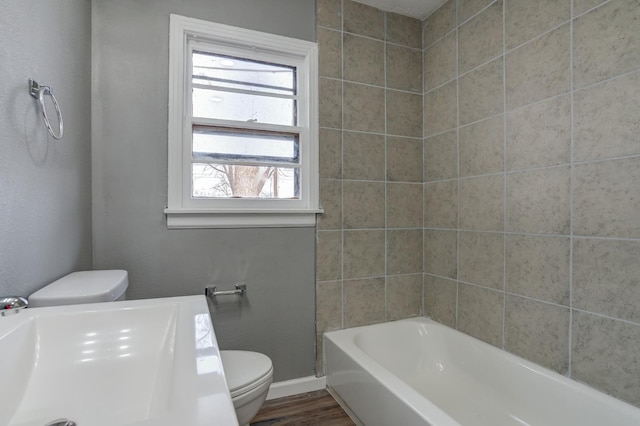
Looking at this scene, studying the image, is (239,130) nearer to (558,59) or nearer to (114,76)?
(114,76)

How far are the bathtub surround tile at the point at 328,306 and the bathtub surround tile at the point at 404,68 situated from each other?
147cm

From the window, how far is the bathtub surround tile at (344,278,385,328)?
1.80 feet

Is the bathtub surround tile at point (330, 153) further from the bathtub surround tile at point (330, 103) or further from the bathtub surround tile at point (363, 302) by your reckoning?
the bathtub surround tile at point (363, 302)

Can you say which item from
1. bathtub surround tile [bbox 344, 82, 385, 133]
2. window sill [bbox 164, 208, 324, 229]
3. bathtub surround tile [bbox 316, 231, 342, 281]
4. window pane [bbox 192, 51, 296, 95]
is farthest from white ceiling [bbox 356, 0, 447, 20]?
bathtub surround tile [bbox 316, 231, 342, 281]

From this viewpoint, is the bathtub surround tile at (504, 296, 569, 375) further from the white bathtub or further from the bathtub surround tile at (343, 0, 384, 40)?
the bathtub surround tile at (343, 0, 384, 40)

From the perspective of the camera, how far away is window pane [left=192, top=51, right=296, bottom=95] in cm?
187

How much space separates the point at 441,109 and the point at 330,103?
0.79 m

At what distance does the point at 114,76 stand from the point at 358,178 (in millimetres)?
1506

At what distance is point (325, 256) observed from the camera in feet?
6.76

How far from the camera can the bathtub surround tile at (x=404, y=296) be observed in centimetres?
225

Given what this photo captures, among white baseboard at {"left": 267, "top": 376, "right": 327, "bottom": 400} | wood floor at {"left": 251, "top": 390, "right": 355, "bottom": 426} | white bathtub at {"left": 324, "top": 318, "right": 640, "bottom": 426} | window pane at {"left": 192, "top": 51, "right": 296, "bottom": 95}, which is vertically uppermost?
window pane at {"left": 192, "top": 51, "right": 296, "bottom": 95}

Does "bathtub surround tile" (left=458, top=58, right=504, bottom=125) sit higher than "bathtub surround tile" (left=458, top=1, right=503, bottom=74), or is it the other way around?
"bathtub surround tile" (left=458, top=1, right=503, bottom=74)

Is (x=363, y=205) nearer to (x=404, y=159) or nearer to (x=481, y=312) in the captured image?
(x=404, y=159)

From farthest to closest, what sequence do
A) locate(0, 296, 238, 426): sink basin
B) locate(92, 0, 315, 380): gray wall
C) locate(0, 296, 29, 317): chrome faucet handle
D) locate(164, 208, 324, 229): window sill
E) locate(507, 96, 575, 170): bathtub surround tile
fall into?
locate(164, 208, 324, 229): window sill
locate(92, 0, 315, 380): gray wall
locate(507, 96, 575, 170): bathtub surround tile
locate(0, 296, 29, 317): chrome faucet handle
locate(0, 296, 238, 426): sink basin
